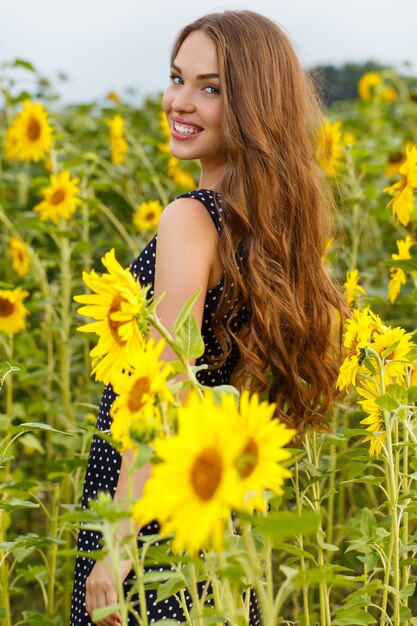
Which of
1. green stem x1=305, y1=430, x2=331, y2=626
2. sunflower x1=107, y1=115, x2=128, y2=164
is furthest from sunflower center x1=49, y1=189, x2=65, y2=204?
green stem x1=305, y1=430, x2=331, y2=626

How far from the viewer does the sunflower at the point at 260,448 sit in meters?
0.81

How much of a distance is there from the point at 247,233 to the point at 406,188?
0.34 meters

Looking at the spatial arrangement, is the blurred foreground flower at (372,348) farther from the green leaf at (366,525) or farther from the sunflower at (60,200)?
the sunflower at (60,200)

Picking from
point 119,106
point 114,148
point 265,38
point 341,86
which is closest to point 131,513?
point 265,38

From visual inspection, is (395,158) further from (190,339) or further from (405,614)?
(190,339)

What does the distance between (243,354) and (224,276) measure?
12cm

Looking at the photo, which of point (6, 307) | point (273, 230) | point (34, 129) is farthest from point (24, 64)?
point (273, 230)

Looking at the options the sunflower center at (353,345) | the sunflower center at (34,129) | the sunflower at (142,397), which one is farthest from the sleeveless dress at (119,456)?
the sunflower center at (34,129)

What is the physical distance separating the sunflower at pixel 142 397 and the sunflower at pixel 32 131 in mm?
1949

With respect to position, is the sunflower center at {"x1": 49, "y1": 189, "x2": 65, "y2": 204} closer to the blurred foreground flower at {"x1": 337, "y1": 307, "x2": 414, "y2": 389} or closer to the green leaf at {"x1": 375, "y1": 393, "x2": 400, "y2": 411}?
the blurred foreground flower at {"x1": 337, "y1": 307, "x2": 414, "y2": 389}

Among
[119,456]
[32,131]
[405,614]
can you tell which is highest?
[32,131]

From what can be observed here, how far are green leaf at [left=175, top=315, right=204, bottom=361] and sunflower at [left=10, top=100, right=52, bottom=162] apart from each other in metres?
1.87

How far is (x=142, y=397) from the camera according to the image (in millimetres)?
950

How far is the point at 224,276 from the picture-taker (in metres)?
1.51
